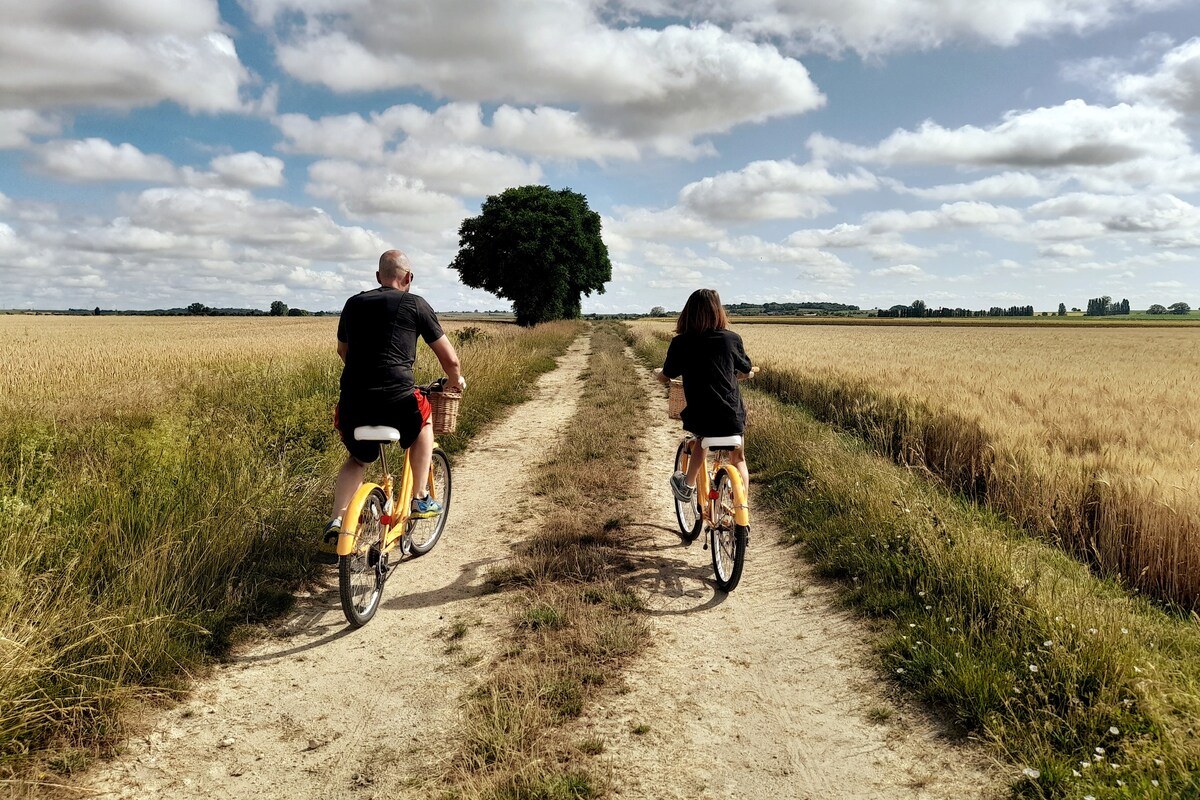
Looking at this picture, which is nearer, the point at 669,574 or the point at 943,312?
the point at 669,574

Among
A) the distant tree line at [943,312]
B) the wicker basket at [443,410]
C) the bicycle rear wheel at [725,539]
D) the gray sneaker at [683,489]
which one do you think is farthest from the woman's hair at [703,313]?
the distant tree line at [943,312]

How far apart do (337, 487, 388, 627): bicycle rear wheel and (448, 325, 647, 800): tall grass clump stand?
945mm

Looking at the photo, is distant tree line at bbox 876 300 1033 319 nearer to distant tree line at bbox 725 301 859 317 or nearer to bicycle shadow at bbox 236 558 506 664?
distant tree line at bbox 725 301 859 317

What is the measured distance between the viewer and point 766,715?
3.51 meters

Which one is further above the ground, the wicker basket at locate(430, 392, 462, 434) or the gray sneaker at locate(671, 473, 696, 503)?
the wicker basket at locate(430, 392, 462, 434)

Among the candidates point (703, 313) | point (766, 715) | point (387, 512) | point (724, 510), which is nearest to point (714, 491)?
point (724, 510)

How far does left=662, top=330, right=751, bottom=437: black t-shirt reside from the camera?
17.1ft

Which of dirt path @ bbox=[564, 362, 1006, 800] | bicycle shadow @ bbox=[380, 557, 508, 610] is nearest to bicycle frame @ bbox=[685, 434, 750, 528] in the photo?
dirt path @ bbox=[564, 362, 1006, 800]

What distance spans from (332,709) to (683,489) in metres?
3.39

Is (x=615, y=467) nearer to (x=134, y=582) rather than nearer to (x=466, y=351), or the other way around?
(x=134, y=582)

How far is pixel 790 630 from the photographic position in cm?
449

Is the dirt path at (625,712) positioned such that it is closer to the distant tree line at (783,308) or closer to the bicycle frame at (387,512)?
the bicycle frame at (387,512)

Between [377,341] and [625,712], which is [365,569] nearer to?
[377,341]

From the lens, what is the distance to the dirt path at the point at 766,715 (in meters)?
2.96
